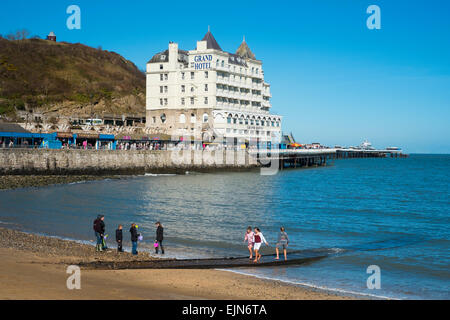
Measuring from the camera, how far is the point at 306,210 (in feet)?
125

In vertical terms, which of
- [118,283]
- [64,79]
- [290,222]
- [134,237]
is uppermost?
[64,79]

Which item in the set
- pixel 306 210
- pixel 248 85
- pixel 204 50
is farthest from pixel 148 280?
pixel 248 85

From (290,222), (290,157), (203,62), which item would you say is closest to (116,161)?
(203,62)

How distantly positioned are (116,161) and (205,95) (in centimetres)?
2787

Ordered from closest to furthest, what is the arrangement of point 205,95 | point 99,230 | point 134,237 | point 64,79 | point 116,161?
point 134,237, point 99,230, point 116,161, point 205,95, point 64,79

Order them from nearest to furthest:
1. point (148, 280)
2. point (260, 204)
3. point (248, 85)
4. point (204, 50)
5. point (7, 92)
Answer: point (148, 280)
point (260, 204)
point (204, 50)
point (248, 85)
point (7, 92)

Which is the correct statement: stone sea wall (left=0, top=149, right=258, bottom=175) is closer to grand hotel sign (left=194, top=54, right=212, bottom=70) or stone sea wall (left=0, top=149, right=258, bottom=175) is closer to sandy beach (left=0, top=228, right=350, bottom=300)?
grand hotel sign (left=194, top=54, right=212, bottom=70)

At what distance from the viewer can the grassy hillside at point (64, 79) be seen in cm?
10419

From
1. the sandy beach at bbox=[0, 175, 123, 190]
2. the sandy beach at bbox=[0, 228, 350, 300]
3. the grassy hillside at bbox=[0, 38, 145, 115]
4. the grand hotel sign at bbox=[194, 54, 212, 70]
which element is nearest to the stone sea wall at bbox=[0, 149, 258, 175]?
the sandy beach at bbox=[0, 175, 123, 190]

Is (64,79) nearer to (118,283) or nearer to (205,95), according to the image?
(205,95)

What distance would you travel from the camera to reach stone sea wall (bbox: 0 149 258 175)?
172 feet

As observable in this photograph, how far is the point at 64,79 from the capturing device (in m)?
121
